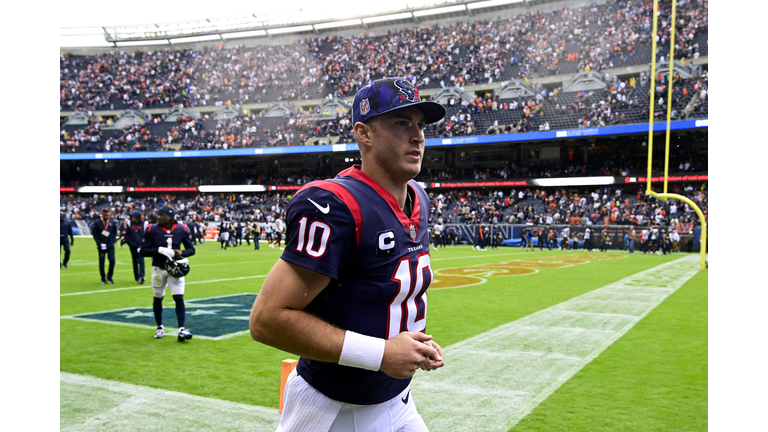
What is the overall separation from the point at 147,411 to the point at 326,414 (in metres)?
3.35

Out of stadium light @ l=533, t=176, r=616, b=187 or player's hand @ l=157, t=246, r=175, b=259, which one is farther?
stadium light @ l=533, t=176, r=616, b=187

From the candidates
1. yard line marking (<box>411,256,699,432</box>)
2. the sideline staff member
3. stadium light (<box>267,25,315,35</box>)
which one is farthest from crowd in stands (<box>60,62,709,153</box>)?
the sideline staff member

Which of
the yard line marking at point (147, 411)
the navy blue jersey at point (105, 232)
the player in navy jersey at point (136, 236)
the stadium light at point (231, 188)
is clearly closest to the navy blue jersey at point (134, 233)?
the player in navy jersey at point (136, 236)

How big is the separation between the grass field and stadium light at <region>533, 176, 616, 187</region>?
25.2 meters

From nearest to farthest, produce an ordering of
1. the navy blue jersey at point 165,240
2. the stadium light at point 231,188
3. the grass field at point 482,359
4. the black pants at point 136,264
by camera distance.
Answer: the grass field at point 482,359 → the navy blue jersey at point 165,240 → the black pants at point 136,264 → the stadium light at point 231,188

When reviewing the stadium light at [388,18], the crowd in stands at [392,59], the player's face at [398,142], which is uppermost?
the stadium light at [388,18]

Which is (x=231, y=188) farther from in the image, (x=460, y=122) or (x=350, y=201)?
(x=350, y=201)

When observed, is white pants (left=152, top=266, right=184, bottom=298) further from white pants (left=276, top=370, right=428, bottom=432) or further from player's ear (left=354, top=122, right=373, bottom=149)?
player's ear (left=354, top=122, right=373, bottom=149)

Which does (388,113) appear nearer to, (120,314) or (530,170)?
(120,314)

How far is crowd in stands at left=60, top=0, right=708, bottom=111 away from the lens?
40156 mm

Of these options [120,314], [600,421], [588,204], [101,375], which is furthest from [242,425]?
[588,204]

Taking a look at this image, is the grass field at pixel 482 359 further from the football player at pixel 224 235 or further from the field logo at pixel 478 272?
the football player at pixel 224 235

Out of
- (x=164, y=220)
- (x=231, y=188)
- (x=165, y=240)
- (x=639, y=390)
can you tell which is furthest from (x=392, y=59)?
(x=639, y=390)

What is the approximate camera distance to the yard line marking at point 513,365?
15.1 feet
